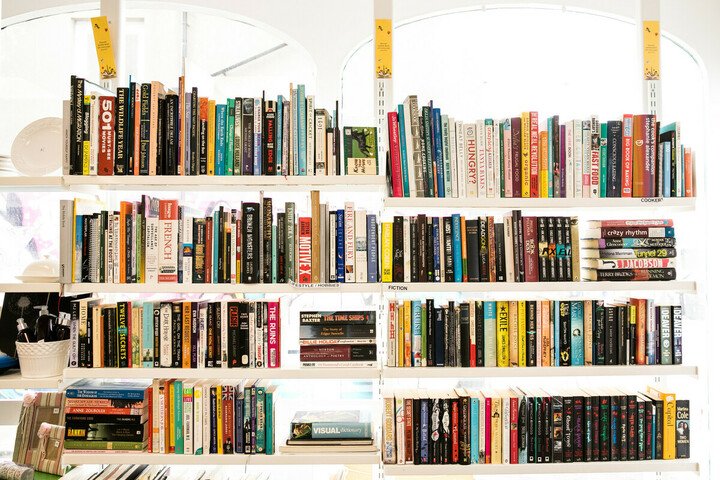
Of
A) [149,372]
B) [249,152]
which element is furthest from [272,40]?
[149,372]

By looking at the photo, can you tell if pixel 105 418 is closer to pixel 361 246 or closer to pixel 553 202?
pixel 361 246

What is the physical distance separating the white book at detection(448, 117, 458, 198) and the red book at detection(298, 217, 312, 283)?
531 millimetres

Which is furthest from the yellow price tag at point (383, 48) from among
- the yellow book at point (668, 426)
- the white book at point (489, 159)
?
the yellow book at point (668, 426)

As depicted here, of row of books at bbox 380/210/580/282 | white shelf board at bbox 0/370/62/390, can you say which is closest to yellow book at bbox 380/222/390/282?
row of books at bbox 380/210/580/282

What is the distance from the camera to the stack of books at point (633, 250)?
1.81 m

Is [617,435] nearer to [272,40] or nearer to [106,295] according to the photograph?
[106,295]

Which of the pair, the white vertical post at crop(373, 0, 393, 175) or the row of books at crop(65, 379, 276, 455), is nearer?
the row of books at crop(65, 379, 276, 455)

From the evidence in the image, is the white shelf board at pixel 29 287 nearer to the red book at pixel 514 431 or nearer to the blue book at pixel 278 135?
the blue book at pixel 278 135

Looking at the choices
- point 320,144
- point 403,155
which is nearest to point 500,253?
point 403,155

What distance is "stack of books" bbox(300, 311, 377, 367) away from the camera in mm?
1780

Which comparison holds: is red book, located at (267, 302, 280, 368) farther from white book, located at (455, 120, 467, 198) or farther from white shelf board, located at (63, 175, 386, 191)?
white book, located at (455, 120, 467, 198)

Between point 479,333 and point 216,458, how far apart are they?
1.02 meters

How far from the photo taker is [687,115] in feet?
8.00

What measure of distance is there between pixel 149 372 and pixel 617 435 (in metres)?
1.67
